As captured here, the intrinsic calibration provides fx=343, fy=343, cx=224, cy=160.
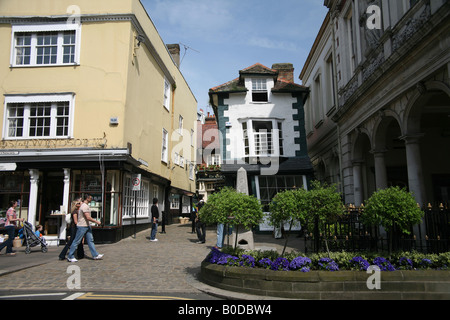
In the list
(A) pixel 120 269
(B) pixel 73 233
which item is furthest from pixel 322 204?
(B) pixel 73 233

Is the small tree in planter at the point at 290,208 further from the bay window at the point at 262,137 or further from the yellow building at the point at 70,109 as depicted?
the bay window at the point at 262,137

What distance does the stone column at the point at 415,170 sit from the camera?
9.32 metres

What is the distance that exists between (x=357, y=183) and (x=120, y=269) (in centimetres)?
1000

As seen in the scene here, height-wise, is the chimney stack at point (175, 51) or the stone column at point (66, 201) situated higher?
the chimney stack at point (175, 51)

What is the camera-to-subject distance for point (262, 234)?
57.5 ft

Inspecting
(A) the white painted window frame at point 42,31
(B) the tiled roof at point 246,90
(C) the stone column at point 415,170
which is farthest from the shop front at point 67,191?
(C) the stone column at point 415,170

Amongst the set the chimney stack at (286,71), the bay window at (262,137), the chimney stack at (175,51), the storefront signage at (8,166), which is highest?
the chimney stack at (175,51)

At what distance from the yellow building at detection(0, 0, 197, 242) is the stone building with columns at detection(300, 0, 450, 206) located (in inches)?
371

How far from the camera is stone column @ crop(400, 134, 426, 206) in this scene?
9.32 m

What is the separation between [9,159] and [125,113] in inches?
204

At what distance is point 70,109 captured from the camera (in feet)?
49.6

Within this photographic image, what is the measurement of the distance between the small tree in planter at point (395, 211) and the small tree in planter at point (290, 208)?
4.58 feet

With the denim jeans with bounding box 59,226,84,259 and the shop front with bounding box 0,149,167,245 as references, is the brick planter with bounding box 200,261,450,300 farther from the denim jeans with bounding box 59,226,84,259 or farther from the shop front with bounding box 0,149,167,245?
the shop front with bounding box 0,149,167,245

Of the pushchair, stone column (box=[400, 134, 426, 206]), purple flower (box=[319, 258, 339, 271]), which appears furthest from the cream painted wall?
stone column (box=[400, 134, 426, 206])
